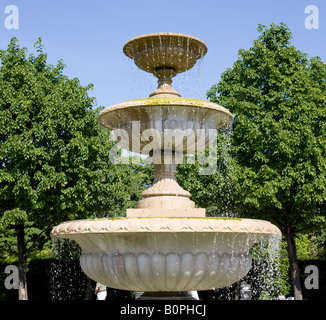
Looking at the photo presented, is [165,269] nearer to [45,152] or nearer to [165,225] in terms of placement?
[165,225]

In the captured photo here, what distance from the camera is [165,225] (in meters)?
4.80

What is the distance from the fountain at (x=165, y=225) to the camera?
5004mm

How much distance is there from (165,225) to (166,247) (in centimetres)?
→ 42

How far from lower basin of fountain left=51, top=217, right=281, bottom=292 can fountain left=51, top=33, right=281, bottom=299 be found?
0.01m

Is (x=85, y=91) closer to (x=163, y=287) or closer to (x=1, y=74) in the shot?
(x=1, y=74)

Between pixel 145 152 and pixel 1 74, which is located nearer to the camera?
pixel 145 152

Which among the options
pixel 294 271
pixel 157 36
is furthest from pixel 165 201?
pixel 294 271

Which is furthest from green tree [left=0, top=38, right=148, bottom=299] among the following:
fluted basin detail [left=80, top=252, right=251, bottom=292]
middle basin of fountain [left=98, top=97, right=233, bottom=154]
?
fluted basin detail [left=80, top=252, right=251, bottom=292]

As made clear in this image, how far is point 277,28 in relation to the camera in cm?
1841

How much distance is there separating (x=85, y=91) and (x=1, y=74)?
3.33 m

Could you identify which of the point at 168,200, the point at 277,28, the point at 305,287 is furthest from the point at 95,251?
the point at 305,287

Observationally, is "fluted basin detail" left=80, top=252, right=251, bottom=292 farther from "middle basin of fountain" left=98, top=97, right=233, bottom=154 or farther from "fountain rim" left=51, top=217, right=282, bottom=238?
"middle basin of fountain" left=98, top=97, right=233, bottom=154

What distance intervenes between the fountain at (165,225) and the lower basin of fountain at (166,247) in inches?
0.4

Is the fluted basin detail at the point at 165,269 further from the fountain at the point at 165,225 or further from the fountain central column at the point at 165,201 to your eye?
the fountain central column at the point at 165,201
